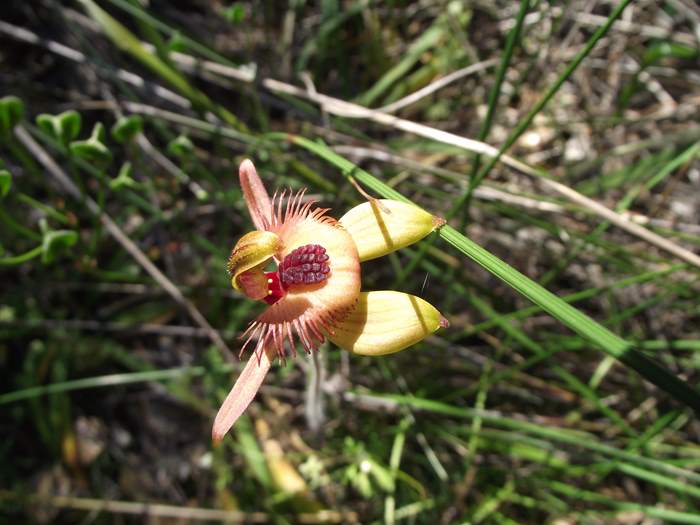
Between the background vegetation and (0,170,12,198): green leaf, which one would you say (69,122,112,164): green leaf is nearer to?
(0,170,12,198): green leaf

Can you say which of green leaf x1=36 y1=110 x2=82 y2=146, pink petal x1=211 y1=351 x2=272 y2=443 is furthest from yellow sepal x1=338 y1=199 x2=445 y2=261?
green leaf x1=36 y1=110 x2=82 y2=146

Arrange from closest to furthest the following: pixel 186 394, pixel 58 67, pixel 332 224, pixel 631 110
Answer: pixel 332 224
pixel 186 394
pixel 58 67
pixel 631 110

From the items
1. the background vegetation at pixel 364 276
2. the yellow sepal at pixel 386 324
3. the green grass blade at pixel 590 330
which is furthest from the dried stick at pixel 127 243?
the green grass blade at pixel 590 330

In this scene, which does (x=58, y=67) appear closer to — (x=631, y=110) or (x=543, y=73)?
(x=543, y=73)

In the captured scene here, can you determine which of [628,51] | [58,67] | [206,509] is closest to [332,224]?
[206,509]

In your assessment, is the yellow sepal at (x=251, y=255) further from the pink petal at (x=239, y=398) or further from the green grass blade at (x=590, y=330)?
the green grass blade at (x=590, y=330)

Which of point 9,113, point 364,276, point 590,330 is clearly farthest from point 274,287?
point 364,276
